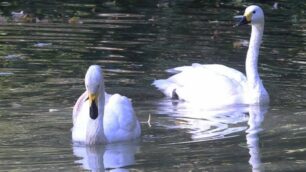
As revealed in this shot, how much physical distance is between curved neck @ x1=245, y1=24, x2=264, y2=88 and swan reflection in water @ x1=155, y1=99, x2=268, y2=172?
0.51 metres

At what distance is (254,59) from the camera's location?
14297 mm

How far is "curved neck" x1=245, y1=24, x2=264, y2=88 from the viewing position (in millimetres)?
13883

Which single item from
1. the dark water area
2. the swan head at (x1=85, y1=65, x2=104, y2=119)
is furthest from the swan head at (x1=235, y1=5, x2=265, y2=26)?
the swan head at (x1=85, y1=65, x2=104, y2=119)

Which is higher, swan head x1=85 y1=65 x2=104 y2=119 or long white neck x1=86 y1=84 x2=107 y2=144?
swan head x1=85 y1=65 x2=104 y2=119

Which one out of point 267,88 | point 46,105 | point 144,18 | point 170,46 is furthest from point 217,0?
point 46,105

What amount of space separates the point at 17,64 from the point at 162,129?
4.34m

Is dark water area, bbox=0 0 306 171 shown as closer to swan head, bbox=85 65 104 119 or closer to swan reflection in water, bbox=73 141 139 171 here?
swan reflection in water, bbox=73 141 139 171

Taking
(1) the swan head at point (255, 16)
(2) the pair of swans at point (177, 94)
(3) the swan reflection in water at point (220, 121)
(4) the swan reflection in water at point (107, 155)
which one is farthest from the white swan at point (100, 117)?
(1) the swan head at point (255, 16)

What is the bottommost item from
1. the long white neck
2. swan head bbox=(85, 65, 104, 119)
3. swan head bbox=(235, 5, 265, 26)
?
the long white neck

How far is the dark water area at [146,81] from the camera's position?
9906 millimetres

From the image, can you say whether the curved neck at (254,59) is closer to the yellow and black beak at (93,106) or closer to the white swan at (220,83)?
the white swan at (220,83)

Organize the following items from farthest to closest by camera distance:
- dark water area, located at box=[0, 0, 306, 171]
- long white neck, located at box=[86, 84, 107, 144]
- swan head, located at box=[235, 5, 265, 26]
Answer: swan head, located at box=[235, 5, 265, 26]
long white neck, located at box=[86, 84, 107, 144]
dark water area, located at box=[0, 0, 306, 171]

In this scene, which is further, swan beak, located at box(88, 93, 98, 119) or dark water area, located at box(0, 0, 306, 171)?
swan beak, located at box(88, 93, 98, 119)

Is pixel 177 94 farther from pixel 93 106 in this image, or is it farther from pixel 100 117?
pixel 93 106
